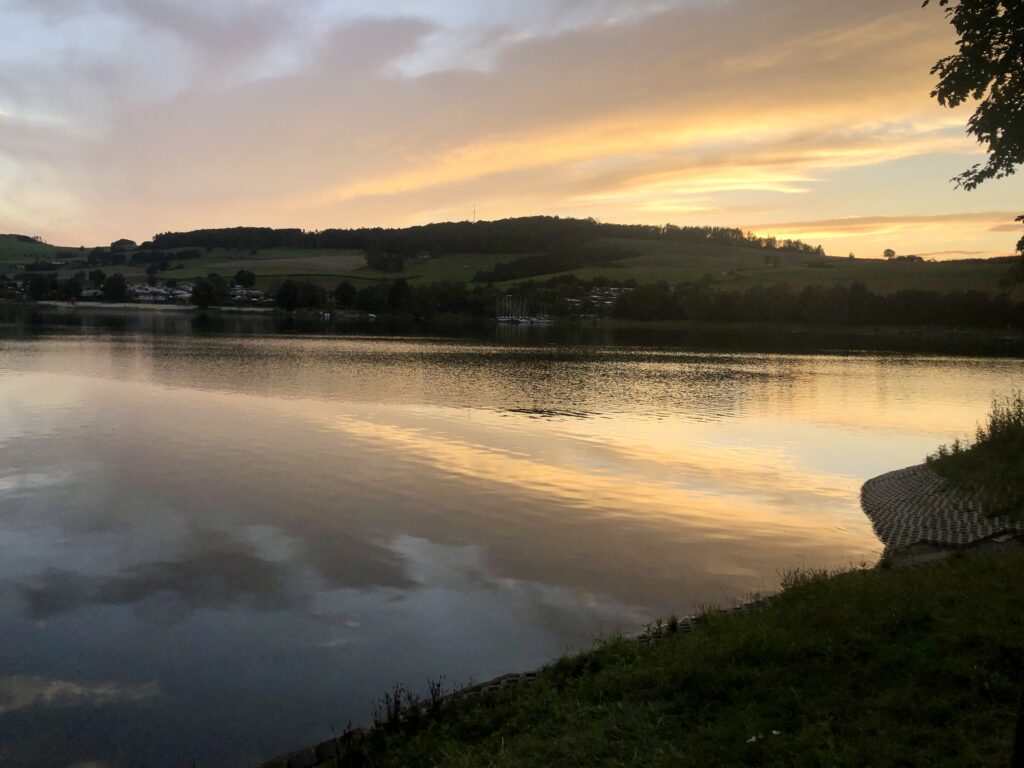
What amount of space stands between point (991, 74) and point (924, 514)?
10841mm

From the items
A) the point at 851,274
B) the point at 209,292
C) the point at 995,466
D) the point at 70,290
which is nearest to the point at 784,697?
the point at 995,466

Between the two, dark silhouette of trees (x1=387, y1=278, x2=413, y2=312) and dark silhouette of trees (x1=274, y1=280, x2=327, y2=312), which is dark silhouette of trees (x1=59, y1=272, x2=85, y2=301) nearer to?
dark silhouette of trees (x1=274, y1=280, x2=327, y2=312)

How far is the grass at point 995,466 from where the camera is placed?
739 inches

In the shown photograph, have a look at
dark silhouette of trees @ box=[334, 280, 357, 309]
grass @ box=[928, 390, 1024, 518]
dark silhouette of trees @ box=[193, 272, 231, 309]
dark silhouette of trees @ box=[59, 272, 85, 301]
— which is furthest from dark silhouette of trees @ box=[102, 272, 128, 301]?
grass @ box=[928, 390, 1024, 518]

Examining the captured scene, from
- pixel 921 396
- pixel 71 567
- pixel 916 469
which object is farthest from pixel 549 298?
pixel 71 567

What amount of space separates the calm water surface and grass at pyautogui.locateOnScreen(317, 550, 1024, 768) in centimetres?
246

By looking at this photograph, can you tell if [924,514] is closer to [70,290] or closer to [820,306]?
[820,306]

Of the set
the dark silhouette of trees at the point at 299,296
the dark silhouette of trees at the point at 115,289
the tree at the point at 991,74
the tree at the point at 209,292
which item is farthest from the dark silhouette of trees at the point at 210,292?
the tree at the point at 991,74

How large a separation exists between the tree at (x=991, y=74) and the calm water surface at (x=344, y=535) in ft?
31.8

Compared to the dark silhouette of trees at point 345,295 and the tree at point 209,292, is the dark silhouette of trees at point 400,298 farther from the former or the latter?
the tree at point 209,292

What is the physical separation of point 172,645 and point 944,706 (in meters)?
10.8

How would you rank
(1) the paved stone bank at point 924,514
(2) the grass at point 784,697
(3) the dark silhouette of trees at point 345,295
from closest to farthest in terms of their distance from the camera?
(2) the grass at point 784,697 < (1) the paved stone bank at point 924,514 < (3) the dark silhouette of trees at point 345,295

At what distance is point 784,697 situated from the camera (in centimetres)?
800

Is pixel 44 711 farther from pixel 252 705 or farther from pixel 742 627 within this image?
pixel 742 627
